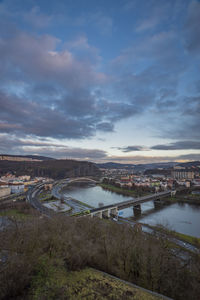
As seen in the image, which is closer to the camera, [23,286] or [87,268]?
[23,286]

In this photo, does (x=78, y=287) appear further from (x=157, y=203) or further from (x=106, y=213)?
(x=157, y=203)

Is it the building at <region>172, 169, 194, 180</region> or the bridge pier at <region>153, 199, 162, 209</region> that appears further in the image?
the building at <region>172, 169, 194, 180</region>

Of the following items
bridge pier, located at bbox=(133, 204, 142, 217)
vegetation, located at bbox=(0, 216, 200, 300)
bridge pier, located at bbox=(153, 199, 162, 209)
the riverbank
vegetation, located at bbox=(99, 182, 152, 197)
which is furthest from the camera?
vegetation, located at bbox=(99, 182, 152, 197)

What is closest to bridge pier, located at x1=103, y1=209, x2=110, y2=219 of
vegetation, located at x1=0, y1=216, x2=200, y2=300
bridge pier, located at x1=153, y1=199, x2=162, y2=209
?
bridge pier, located at x1=153, y1=199, x2=162, y2=209

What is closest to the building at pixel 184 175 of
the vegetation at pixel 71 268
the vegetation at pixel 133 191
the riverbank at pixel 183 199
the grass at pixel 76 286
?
the vegetation at pixel 133 191

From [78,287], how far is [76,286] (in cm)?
4

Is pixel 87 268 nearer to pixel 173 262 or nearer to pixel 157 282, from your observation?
pixel 157 282

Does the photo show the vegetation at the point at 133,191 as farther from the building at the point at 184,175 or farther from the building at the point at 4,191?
the building at the point at 184,175

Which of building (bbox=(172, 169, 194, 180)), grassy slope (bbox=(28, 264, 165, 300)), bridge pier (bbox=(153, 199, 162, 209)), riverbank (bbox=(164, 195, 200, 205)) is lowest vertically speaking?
bridge pier (bbox=(153, 199, 162, 209))

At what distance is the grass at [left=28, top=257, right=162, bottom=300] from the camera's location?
2518mm

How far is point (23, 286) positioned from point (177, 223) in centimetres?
1360

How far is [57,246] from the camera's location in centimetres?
388

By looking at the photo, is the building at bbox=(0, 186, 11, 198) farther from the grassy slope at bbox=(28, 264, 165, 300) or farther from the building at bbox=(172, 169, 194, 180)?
the building at bbox=(172, 169, 194, 180)

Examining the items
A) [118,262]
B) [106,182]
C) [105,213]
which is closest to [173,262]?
[118,262]
